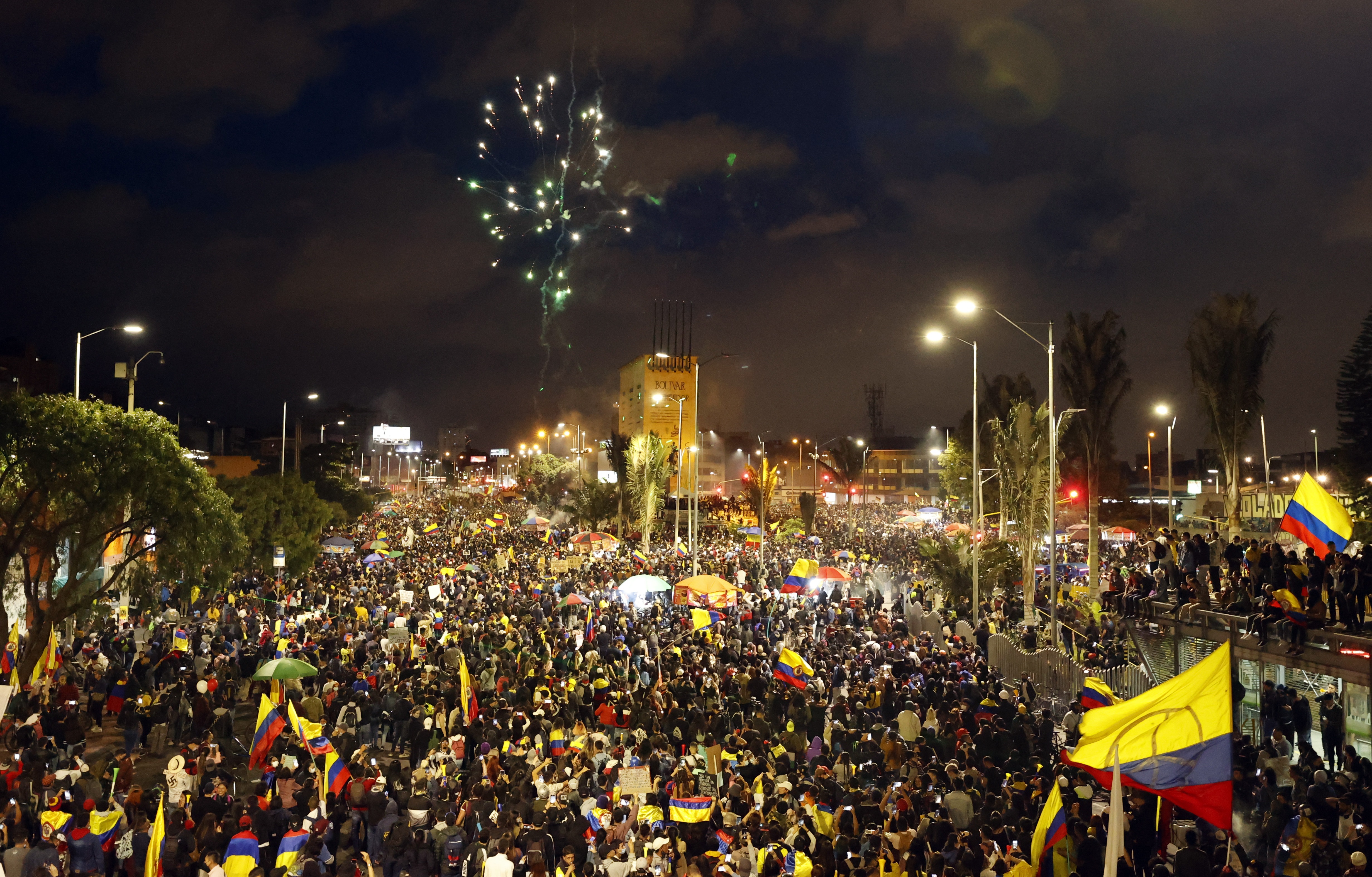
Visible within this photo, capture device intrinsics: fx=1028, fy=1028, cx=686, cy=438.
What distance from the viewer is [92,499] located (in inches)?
742

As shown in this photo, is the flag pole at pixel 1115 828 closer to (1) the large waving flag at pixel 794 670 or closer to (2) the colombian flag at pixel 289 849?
(2) the colombian flag at pixel 289 849

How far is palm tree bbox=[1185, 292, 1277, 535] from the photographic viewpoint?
105ft

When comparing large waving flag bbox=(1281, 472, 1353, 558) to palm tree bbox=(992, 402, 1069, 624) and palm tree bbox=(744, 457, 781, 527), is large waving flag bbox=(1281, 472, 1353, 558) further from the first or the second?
palm tree bbox=(744, 457, 781, 527)

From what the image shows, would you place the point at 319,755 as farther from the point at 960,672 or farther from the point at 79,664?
the point at 960,672

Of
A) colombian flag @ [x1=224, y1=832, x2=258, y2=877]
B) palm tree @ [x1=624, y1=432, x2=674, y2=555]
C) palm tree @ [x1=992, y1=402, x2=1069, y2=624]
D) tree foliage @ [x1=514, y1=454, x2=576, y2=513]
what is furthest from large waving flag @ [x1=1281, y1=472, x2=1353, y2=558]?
tree foliage @ [x1=514, y1=454, x2=576, y2=513]

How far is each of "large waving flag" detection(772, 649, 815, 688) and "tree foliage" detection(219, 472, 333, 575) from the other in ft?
69.4

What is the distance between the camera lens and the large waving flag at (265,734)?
45.8ft

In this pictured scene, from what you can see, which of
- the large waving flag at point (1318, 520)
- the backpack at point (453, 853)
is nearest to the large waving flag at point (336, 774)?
the backpack at point (453, 853)

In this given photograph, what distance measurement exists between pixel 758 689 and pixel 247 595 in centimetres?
2108

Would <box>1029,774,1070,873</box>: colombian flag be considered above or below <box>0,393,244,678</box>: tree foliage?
below

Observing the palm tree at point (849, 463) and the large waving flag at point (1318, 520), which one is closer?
the large waving flag at point (1318, 520)

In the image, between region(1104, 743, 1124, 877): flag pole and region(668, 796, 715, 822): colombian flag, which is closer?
region(1104, 743, 1124, 877): flag pole

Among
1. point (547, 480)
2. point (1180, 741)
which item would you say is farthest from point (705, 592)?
point (547, 480)

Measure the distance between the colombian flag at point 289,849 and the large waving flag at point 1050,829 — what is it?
23.1 feet
